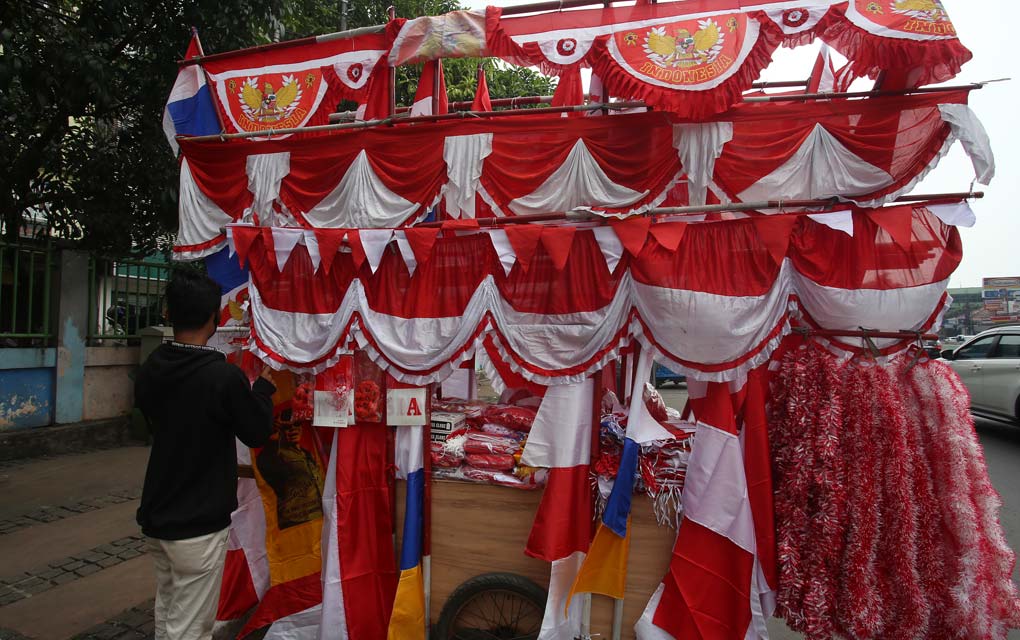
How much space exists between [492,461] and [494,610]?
2.58 feet

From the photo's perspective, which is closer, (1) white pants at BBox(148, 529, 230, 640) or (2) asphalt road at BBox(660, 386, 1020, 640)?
(1) white pants at BBox(148, 529, 230, 640)

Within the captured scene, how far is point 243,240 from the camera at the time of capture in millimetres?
3127

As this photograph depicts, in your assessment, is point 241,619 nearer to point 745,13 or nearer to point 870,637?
point 870,637

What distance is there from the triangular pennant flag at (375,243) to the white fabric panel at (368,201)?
0.19 metres

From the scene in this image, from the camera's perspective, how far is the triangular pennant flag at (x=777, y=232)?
8.30ft

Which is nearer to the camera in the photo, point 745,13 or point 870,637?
point 870,637

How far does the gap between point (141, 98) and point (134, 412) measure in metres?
4.36

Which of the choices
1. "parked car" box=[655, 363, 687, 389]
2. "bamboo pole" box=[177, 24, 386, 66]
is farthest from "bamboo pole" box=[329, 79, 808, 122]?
"parked car" box=[655, 363, 687, 389]

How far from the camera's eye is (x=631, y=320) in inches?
108

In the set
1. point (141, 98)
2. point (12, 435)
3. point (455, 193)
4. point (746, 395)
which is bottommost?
point (12, 435)

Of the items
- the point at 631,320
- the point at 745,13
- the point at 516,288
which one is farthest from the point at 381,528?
the point at 745,13

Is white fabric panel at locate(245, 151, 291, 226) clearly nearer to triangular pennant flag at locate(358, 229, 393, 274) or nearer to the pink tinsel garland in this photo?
triangular pennant flag at locate(358, 229, 393, 274)

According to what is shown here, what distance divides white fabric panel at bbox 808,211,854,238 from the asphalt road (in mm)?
2714

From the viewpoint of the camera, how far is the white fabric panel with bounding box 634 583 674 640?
2545 millimetres
